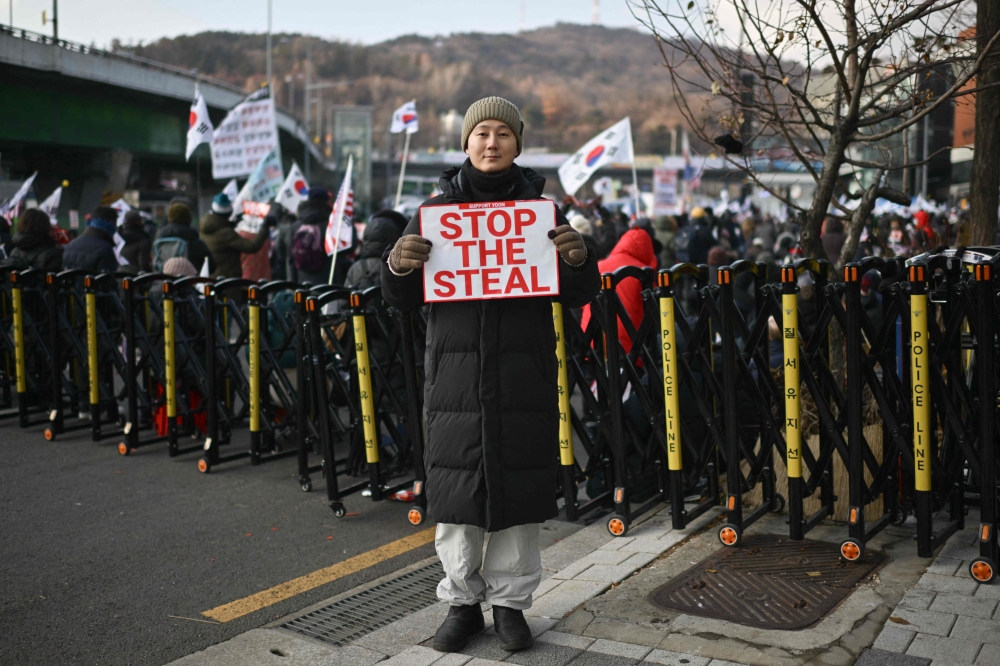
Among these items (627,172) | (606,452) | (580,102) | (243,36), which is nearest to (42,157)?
(606,452)

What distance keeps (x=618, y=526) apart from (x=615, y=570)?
0.63 m

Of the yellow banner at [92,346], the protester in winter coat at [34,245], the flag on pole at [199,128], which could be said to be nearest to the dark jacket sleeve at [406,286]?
the yellow banner at [92,346]

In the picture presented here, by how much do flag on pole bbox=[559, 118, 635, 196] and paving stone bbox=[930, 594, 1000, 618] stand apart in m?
11.0

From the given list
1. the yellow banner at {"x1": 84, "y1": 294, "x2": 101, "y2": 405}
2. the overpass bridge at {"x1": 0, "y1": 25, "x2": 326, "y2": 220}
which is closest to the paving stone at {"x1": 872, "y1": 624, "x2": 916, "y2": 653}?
the yellow banner at {"x1": 84, "y1": 294, "x2": 101, "y2": 405}

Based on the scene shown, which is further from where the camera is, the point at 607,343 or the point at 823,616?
the point at 607,343

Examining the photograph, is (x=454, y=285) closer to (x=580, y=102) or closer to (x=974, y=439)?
(x=974, y=439)

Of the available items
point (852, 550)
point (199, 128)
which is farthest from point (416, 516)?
point (199, 128)

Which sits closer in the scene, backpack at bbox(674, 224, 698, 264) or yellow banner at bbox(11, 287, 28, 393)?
yellow banner at bbox(11, 287, 28, 393)

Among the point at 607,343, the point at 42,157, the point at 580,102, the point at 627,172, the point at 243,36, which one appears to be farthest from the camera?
the point at 580,102

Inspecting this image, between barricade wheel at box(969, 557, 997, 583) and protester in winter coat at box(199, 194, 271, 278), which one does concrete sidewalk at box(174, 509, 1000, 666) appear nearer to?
barricade wheel at box(969, 557, 997, 583)

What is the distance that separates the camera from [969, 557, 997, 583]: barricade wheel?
4.43 m

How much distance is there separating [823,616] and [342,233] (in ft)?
24.9

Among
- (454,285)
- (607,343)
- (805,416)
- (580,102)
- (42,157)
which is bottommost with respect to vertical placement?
(805,416)

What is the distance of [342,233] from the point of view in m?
10.8
